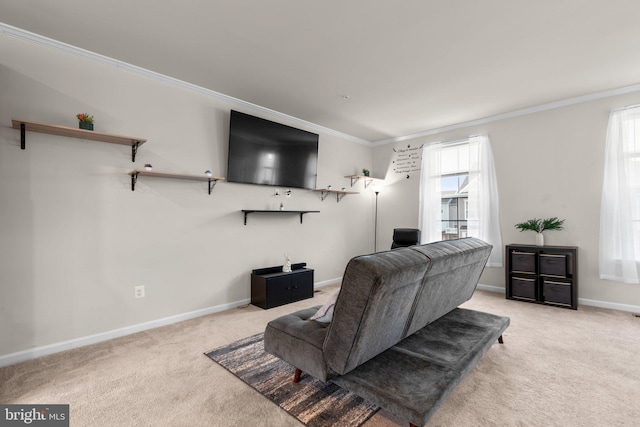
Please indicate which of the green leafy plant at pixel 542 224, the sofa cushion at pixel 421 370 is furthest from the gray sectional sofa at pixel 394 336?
the green leafy plant at pixel 542 224

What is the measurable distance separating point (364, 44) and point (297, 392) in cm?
275

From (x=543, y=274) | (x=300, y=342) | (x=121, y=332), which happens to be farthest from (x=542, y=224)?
(x=121, y=332)

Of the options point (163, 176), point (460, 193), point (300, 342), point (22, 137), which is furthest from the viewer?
point (460, 193)

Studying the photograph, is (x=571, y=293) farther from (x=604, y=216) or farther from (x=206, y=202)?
(x=206, y=202)

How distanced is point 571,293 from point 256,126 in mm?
4408

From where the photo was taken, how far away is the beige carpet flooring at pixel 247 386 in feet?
5.58

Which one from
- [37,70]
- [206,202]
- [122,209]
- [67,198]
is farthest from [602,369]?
[37,70]

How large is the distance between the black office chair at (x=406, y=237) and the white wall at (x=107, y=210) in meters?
2.07

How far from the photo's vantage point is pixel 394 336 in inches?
72.9

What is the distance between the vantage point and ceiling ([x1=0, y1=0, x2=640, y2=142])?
215 centimetres

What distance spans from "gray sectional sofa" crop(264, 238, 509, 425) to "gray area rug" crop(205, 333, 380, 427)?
150 mm

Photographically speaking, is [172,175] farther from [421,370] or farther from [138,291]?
[421,370]

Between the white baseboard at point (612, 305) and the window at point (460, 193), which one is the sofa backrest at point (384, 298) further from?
the white baseboard at point (612, 305)

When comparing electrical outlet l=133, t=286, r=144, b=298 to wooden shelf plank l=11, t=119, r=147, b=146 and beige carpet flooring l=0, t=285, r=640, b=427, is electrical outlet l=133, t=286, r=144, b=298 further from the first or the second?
wooden shelf plank l=11, t=119, r=147, b=146
